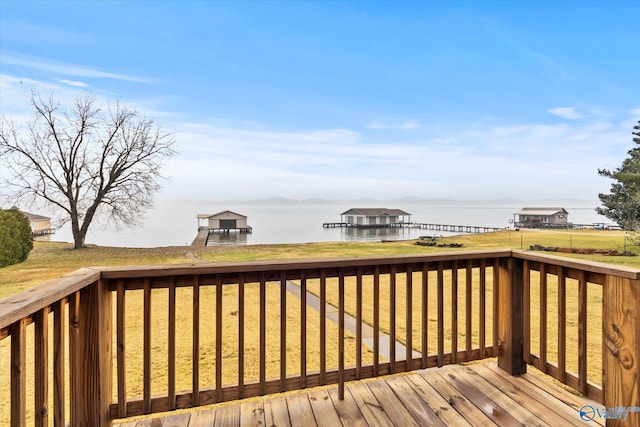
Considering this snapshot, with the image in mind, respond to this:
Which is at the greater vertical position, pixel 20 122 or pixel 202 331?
pixel 20 122

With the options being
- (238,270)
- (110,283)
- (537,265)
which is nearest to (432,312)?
(537,265)

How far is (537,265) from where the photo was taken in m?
2.25

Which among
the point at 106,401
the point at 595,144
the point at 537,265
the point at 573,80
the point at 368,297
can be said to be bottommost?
the point at 368,297

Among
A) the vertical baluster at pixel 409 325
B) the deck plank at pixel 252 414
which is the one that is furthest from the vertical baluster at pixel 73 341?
the vertical baluster at pixel 409 325

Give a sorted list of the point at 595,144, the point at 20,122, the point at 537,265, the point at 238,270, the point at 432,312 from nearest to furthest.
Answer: the point at 238,270, the point at 537,265, the point at 432,312, the point at 20,122, the point at 595,144

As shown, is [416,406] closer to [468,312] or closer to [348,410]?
[348,410]

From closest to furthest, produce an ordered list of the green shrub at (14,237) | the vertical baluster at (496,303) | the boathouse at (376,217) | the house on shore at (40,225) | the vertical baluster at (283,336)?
the vertical baluster at (283,336), the vertical baluster at (496,303), the green shrub at (14,237), the house on shore at (40,225), the boathouse at (376,217)

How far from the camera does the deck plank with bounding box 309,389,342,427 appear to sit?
5.89 ft

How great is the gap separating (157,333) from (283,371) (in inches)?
144

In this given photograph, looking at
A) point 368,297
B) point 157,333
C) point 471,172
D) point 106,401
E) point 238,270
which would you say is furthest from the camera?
point 471,172

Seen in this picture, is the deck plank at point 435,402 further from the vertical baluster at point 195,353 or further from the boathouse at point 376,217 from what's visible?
the boathouse at point 376,217

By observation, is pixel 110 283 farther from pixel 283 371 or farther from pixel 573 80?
pixel 573 80

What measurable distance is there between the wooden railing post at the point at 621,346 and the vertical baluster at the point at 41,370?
Result: 8.62 ft

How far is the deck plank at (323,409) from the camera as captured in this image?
5.89 feet
